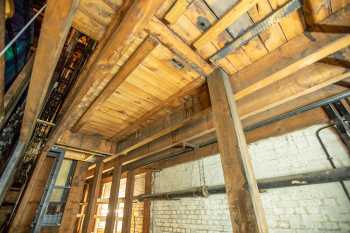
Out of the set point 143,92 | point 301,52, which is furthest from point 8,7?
point 301,52

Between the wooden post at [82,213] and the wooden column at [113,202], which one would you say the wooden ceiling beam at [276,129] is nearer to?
the wooden column at [113,202]

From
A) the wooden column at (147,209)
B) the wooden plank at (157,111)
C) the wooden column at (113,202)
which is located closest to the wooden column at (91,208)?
the wooden column at (113,202)

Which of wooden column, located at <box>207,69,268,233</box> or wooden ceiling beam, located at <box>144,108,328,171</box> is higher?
wooden ceiling beam, located at <box>144,108,328,171</box>

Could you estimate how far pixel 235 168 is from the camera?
3.80 feet

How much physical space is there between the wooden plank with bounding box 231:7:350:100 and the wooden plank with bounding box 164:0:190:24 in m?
0.81

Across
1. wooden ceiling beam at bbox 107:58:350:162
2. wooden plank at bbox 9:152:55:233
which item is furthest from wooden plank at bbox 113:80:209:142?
wooden plank at bbox 9:152:55:233

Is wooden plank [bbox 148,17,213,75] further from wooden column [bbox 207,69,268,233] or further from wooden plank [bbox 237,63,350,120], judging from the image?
wooden plank [bbox 237,63,350,120]

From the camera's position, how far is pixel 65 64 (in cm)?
247

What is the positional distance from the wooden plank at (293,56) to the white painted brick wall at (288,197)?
4.64 feet

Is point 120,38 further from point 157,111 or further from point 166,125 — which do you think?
point 166,125

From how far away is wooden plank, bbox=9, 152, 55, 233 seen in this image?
7.50 ft

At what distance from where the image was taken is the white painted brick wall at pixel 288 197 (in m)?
2.05

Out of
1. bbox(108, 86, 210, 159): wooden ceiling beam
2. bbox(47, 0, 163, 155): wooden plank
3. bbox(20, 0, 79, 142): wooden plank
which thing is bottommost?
bbox(20, 0, 79, 142): wooden plank

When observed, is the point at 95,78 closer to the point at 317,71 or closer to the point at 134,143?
the point at 134,143
